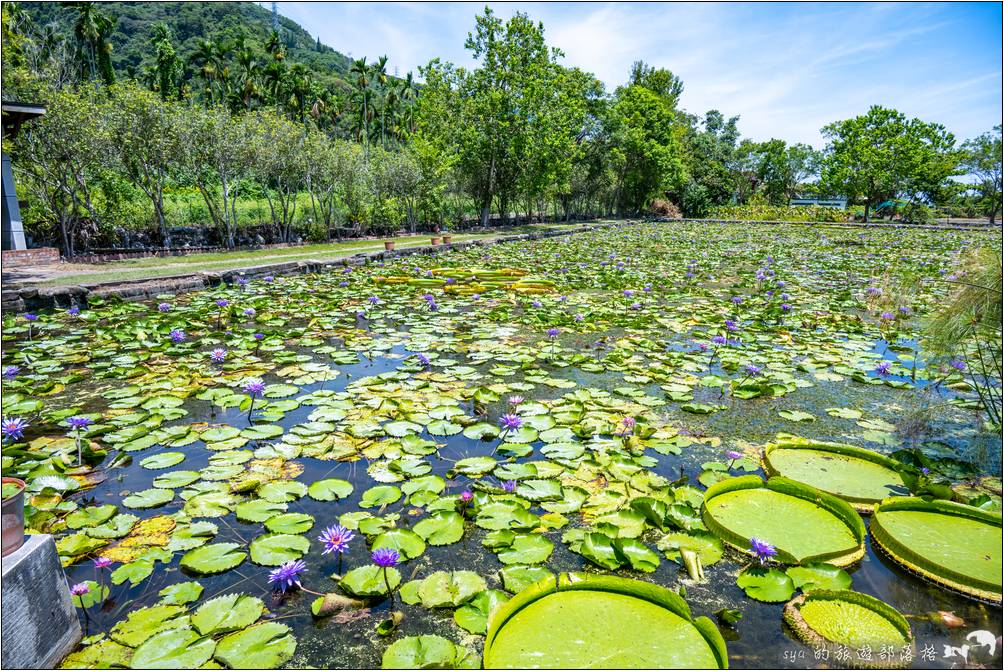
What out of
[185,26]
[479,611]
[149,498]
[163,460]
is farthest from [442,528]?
[185,26]

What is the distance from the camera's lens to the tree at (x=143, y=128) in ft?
32.4

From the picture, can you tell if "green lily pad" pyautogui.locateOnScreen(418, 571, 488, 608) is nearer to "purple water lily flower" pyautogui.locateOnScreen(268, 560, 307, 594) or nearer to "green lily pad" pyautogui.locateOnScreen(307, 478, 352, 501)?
"purple water lily flower" pyautogui.locateOnScreen(268, 560, 307, 594)

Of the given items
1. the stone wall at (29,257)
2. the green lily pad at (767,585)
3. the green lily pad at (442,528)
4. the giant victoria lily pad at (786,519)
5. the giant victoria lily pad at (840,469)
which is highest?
the stone wall at (29,257)

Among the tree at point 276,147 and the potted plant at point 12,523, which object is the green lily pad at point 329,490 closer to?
the potted plant at point 12,523

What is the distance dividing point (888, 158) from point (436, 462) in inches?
1578

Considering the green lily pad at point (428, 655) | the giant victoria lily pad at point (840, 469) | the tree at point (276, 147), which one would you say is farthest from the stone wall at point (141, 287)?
the giant victoria lily pad at point (840, 469)

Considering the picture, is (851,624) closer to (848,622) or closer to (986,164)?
(848,622)

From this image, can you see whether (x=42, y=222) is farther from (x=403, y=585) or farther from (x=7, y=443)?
(x=403, y=585)

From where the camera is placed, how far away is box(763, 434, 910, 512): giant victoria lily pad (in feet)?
6.40

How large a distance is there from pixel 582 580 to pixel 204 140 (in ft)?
42.5

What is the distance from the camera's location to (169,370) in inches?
133

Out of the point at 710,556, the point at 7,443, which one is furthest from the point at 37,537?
the point at 710,556

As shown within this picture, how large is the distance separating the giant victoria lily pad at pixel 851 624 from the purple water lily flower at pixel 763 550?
14cm

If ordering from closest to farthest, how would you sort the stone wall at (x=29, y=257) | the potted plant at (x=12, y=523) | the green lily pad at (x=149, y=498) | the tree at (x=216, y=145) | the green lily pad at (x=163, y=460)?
the potted plant at (x=12, y=523) < the green lily pad at (x=149, y=498) < the green lily pad at (x=163, y=460) < the stone wall at (x=29, y=257) < the tree at (x=216, y=145)
